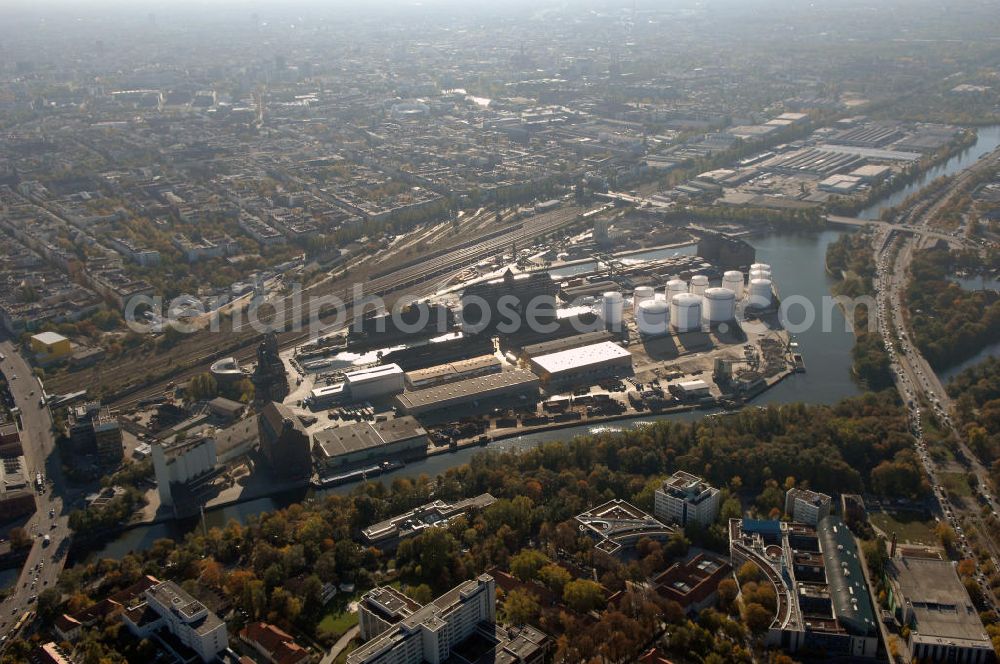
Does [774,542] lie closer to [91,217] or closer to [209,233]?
[209,233]

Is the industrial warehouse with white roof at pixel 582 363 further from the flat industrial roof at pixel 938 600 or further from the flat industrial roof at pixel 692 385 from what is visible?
the flat industrial roof at pixel 938 600

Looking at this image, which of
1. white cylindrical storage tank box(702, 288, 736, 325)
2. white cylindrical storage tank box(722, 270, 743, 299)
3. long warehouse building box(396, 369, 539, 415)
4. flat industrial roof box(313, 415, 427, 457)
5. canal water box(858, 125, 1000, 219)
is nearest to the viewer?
flat industrial roof box(313, 415, 427, 457)

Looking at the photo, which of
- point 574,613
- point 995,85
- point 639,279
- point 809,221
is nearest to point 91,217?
point 639,279

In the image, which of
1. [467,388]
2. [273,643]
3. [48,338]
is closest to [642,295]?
[467,388]

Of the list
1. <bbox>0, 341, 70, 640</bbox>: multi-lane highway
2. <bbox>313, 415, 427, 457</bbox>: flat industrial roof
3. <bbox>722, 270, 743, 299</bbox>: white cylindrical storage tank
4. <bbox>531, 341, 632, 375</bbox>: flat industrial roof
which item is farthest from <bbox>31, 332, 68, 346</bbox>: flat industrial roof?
<bbox>722, 270, 743, 299</bbox>: white cylindrical storage tank

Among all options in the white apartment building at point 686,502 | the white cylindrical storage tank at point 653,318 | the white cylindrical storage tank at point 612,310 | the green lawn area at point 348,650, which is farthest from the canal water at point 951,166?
the green lawn area at point 348,650

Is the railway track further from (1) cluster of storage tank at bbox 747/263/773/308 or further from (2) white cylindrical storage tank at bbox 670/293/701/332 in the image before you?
(1) cluster of storage tank at bbox 747/263/773/308
